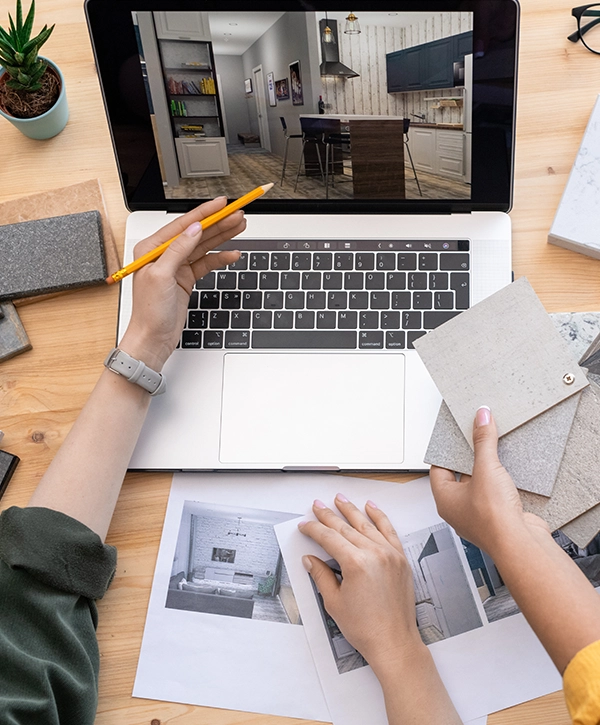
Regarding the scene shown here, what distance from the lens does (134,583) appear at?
2.08 feet

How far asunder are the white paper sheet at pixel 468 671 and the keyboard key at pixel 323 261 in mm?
340

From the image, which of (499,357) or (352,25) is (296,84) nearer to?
(352,25)

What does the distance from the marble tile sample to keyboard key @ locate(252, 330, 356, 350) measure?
0.88ft

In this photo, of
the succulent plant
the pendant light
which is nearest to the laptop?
the pendant light

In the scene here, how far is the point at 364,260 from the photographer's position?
0.67 meters

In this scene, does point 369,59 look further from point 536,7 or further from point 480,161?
point 536,7

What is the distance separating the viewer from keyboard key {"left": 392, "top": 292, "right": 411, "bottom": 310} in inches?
25.9

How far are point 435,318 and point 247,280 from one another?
213 millimetres

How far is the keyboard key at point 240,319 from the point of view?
67cm

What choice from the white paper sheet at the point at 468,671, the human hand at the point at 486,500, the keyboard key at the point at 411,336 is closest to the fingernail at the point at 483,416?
the human hand at the point at 486,500

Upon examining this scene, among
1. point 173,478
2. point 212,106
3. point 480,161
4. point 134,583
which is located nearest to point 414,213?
point 480,161

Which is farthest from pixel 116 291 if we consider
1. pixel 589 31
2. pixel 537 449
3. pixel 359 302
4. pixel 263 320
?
pixel 589 31

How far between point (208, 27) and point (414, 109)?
0.74 ft

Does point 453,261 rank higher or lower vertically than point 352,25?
lower
